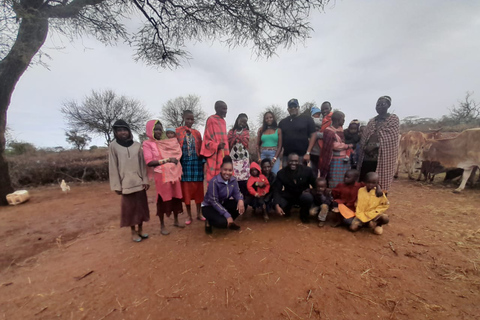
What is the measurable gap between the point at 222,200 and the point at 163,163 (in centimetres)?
113

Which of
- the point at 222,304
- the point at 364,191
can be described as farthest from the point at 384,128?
the point at 222,304

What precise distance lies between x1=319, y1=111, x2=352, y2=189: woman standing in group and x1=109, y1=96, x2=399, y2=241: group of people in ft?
0.06

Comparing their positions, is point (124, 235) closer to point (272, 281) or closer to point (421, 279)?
point (272, 281)

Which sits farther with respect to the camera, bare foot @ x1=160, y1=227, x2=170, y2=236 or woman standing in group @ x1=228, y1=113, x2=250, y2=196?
woman standing in group @ x1=228, y1=113, x2=250, y2=196

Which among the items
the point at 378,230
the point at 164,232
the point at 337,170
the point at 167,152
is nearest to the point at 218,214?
the point at 164,232

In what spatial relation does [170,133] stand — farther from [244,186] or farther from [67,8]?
[67,8]

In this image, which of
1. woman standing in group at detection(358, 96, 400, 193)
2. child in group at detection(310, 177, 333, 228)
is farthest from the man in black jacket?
woman standing in group at detection(358, 96, 400, 193)

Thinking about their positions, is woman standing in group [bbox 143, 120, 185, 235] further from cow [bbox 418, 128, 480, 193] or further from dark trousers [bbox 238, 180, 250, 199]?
cow [bbox 418, 128, 480, 193]

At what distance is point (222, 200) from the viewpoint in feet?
10.6

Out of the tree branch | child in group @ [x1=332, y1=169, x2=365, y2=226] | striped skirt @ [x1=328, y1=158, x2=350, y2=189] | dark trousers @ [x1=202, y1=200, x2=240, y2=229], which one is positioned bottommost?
→ dark trousers @ [x1=202, y1=200, x2=240, y2=229]

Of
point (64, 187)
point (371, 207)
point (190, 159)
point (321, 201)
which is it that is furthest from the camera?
point (64, 187)

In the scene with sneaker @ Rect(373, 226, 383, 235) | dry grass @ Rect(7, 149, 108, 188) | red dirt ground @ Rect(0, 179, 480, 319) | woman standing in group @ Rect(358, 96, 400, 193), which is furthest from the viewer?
dry grass @ Rect(7, 149, 108, 188)

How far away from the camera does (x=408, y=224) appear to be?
330 cm

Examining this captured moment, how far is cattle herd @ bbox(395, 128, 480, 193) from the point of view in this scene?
5234mm
